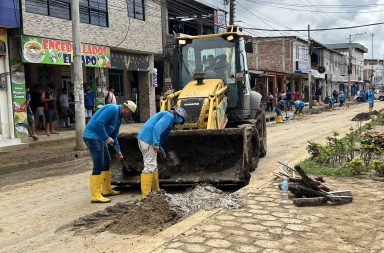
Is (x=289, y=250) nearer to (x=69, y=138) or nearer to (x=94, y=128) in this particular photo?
(x=94, y=128)

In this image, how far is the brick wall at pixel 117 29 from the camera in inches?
654

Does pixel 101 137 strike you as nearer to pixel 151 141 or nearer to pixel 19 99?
pixel 151 141

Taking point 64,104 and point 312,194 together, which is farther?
point 64,104

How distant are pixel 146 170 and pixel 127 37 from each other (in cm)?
1566

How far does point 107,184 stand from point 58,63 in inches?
427

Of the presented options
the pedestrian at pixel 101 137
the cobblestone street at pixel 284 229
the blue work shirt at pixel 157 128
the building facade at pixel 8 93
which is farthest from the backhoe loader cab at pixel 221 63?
the building facade at pixel 8 93

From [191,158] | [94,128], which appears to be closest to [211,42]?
[191,158]

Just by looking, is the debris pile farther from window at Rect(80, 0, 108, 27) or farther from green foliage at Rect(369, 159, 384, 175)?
window at Rect(80, 0, 108, 27)

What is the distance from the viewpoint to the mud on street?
4750mm

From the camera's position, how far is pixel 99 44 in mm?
19766

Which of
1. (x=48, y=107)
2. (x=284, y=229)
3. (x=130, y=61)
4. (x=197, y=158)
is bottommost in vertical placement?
(x=284, y=229)

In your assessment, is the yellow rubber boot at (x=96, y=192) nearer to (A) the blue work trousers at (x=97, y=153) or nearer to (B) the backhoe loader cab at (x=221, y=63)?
(A) the blue work trousers at (x=97, y=153)

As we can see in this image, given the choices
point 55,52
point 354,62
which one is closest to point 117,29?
point 55,52

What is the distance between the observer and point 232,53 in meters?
10.2
